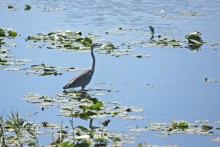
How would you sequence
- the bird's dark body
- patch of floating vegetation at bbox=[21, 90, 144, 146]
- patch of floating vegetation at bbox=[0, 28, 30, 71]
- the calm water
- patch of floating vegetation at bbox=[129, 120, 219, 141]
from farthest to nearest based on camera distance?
patch of floating vegetation at bbox=[0, 28, 30, 71]
the bird's dark body
the calm water
patch of floating vegetation at bbox=[129, 120, 219, 141]
patch of floating vegetation at bbox=[21, 90, 144, 146]

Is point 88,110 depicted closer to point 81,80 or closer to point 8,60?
point 81,80

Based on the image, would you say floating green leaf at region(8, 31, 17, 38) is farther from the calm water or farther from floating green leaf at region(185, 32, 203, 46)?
floating green leaf at region(185, 32, 203, 46)

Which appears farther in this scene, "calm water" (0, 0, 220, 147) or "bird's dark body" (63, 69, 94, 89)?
"bird's dark body" (63, 69, 94, 89)

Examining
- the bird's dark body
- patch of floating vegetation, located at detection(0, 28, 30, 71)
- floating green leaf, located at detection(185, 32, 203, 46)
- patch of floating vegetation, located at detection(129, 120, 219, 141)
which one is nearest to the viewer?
patch of floating vegetation, located at detection(129, 120, 219, 141)

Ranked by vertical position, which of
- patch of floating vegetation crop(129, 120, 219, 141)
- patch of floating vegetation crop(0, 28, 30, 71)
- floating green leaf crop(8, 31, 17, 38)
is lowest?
patch of floating vegetation crop(129, 120, 219, 141)

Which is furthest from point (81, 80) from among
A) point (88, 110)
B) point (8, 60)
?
point (8, 60)

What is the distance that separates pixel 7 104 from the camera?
912cm

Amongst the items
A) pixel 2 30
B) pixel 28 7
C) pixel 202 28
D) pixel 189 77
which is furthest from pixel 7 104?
pixel 28 7

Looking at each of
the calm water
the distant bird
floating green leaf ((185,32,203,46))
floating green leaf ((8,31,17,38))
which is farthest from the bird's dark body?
floating green leaf ((8,31,17,38))

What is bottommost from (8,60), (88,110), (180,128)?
(180,128)

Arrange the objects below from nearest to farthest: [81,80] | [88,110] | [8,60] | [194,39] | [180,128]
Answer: [180,128], [88,110], [81,80], [8,60], [194,39]

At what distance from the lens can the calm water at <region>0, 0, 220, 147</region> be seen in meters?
8.89

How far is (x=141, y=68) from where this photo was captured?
1166 cm

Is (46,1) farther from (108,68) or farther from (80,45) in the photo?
(108,68)
